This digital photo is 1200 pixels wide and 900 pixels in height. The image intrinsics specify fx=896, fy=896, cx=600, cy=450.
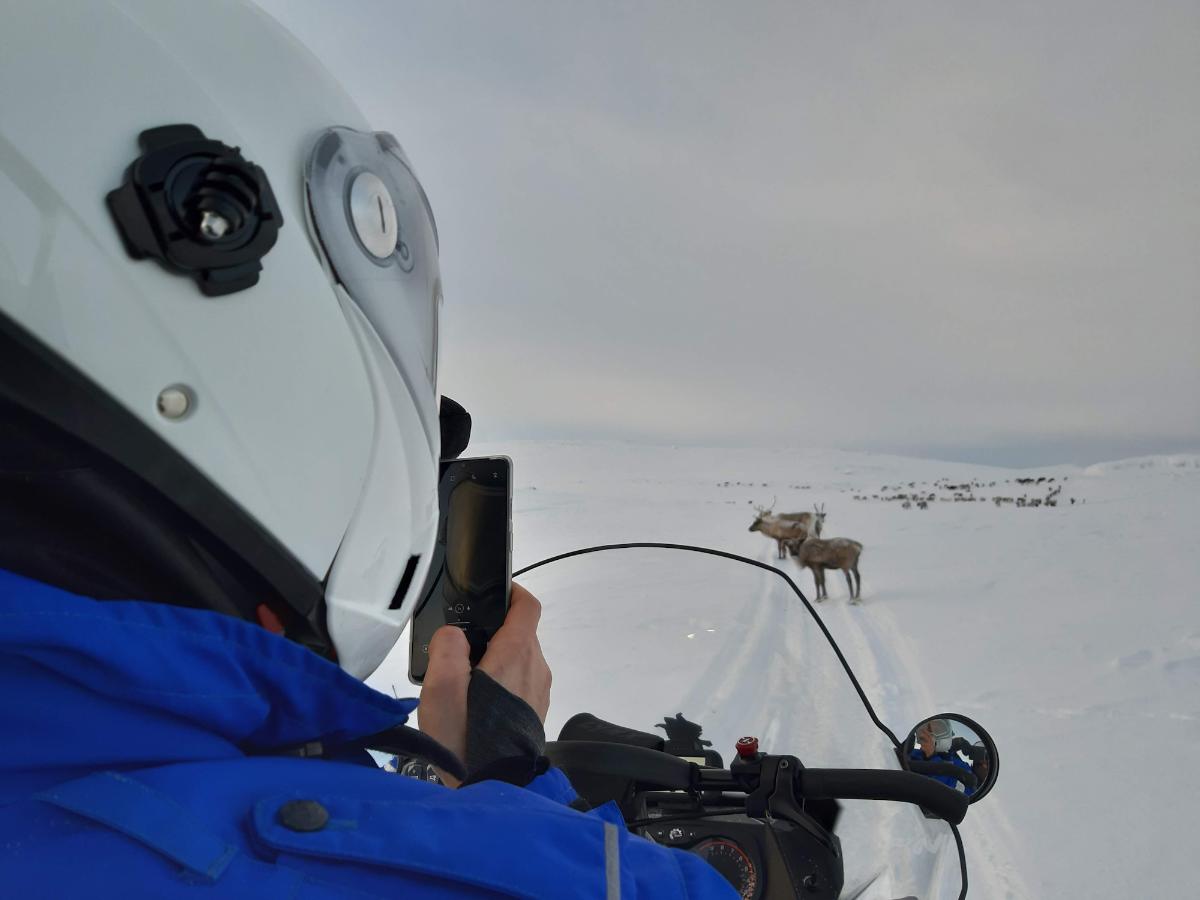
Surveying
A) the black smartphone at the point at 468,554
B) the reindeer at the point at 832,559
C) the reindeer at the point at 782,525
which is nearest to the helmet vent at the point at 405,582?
the black smartphone at the point at 468,554

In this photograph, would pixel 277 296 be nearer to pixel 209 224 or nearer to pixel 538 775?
pixel 209 224

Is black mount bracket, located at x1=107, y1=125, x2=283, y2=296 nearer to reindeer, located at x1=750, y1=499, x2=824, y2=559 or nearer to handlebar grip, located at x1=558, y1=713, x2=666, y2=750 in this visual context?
handlebar grip, located at x1=558, y1=713, x2=666, y2=750

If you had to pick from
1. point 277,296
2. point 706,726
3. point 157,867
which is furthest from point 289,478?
point 706,726

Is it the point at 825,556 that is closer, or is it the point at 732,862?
the point at 732,862

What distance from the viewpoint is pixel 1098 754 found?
4227mm

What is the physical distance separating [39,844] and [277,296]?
0.62 m

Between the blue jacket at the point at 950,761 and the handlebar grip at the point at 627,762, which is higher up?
the blue jacket at the point at 950,761

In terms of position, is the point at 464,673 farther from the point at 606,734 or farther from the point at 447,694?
the point at 606,734

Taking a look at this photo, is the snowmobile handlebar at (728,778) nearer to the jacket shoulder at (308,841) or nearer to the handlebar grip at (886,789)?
the handlebar grip at (886,789)

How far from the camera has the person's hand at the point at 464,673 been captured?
1.34m

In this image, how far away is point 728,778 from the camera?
1640 mm

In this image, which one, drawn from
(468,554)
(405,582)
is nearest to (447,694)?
(405,582)

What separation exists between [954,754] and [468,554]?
3.26ft

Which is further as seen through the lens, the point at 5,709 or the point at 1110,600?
the point at 1110,600
